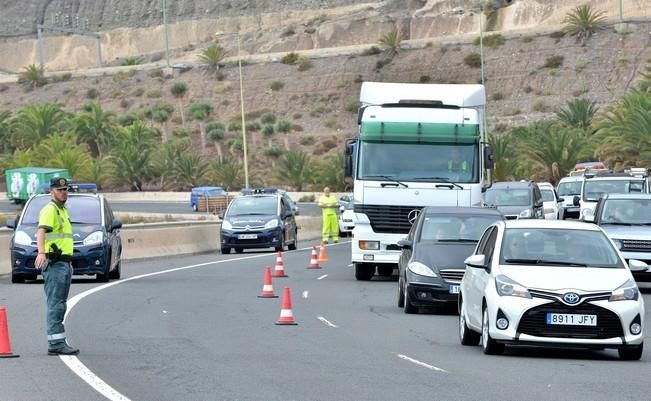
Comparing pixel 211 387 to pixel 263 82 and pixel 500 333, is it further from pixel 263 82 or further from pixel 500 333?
pixel 263 82

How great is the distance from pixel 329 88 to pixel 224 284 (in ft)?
325

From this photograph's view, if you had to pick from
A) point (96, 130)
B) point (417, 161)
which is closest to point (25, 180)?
point (96, 130)

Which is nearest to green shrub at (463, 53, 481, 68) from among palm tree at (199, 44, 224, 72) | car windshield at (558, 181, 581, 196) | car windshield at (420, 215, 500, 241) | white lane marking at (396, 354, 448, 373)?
palm tree at (199, 44, 224, 72)

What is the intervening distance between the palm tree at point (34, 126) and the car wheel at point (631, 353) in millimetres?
94759

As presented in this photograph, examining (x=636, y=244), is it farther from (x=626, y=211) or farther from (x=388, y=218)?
(x=388, y=218)

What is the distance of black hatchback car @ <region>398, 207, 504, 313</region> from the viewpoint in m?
20.1

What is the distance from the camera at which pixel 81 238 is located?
1019 inches

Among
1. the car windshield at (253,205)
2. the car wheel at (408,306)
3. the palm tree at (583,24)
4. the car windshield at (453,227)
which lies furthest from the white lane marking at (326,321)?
the palm tree at (583,24)

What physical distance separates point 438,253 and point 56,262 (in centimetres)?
764

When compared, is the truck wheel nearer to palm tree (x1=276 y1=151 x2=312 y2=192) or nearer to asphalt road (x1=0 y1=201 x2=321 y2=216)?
asphalt road (x1=0 y1=201 x2=321 y2=216)

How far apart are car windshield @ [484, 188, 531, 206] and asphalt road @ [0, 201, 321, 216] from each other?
34869 millimetres

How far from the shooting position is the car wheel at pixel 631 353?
47.0 feet

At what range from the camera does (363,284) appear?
27391 millimetres

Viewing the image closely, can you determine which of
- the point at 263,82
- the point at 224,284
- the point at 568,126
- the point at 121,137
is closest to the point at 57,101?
the point at 263,82
